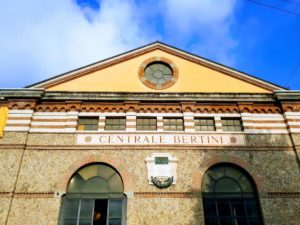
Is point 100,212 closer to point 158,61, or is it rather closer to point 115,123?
point 115,123

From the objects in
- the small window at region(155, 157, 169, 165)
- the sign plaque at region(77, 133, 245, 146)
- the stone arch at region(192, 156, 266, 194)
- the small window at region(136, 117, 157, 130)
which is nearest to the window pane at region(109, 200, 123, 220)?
the small window at region(155, 157, 169, 165)

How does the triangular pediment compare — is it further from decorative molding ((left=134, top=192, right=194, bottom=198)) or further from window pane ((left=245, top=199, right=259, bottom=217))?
window pane ((left=245, top=199, right=259, bottom=217))

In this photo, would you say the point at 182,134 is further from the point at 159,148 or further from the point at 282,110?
the point at 282,110

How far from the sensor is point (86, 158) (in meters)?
14.7

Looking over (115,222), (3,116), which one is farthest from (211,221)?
(3,116)

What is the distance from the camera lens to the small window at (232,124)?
16062 mm

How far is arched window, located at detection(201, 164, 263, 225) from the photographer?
13719 mm

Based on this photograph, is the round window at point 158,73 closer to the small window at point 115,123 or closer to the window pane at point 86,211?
the small window at point 115,123

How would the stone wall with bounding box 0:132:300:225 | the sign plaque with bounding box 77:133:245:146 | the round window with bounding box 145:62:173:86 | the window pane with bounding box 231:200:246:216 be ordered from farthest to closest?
the round window with bounding box 145:62:173:86 < the sign plaque with bounding box 77:133:245:146 < the window pane with bounding box 231:200:246:216 < the stone wall with bounding box 0:132:300:225

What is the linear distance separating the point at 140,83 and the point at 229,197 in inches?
309

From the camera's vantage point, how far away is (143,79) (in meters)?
17.5

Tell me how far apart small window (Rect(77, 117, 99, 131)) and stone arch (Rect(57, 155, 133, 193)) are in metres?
1.76

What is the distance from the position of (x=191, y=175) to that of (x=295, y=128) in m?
6.24

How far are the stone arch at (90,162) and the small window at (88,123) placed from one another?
5.78ft
